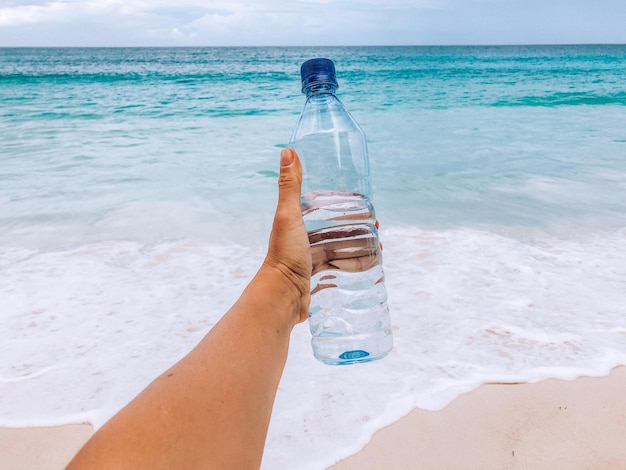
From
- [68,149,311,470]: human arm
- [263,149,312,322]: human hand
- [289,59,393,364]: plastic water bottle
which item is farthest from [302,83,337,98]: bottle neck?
[68,149,311,470]: human arm

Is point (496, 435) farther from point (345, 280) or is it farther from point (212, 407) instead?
point (212, 407)

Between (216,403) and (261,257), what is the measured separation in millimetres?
2606

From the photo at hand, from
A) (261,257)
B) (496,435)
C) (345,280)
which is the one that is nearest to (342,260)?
(345,280)

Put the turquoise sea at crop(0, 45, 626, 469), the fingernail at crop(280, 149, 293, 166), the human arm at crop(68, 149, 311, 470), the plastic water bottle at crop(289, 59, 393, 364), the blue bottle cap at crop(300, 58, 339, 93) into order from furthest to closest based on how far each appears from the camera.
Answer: the turquoise sea at crop(0, 45, 626, 469) < the plastic water bottle at crop(289, 59, 393, 364) < the blue bottle cap at crop(300, 58, 339, 93) < the fingernail at crop(280, 149, 293, 166) < the human arm at crop(68, 149, 311, 470)

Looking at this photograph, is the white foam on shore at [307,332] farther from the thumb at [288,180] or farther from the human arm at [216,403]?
the thumb at [288,180]

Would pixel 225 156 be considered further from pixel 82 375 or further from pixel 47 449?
pixel 47 449

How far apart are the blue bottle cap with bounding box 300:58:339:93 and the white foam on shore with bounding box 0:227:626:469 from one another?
1.20 metres

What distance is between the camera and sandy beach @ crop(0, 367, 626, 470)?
1754 mm

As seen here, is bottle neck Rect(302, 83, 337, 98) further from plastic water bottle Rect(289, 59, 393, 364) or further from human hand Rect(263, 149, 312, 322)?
human hand Rect(263, 149, 312, 322)

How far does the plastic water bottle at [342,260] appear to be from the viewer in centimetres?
205

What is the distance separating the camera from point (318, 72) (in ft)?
5.68

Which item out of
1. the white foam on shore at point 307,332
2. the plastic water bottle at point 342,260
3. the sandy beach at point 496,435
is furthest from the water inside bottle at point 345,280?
the sandy beach at point 496,435

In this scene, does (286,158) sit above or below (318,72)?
below

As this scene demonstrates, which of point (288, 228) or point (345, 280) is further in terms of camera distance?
point (345, 280)
